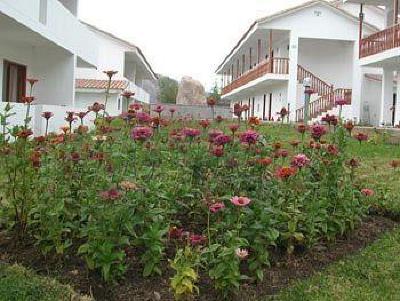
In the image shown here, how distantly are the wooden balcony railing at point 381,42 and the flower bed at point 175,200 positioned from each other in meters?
16.1

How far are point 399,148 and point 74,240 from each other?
31.2ft

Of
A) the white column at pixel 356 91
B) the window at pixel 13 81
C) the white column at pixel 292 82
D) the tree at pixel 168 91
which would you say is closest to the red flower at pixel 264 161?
the window at pixel 13 81

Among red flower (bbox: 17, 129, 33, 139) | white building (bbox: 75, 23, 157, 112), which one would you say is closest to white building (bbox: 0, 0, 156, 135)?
white building (bbox: 75, 23, 157, 112)

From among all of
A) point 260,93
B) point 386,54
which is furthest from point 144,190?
point 260,93

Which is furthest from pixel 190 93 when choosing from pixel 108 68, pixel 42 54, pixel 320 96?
pixel 42 54

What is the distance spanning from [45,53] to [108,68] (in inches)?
528

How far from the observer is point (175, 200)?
466 centimetres

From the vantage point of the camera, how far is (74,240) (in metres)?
4.30

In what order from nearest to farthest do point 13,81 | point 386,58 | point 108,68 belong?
point 13,81
point 386,58
point 108,68

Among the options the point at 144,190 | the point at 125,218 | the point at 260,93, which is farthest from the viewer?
the point at 260,93

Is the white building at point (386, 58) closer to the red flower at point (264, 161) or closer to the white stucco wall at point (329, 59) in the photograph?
the white stucco wall at point (329, 59)

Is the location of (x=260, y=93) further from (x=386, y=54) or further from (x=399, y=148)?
(x=399, y=148)

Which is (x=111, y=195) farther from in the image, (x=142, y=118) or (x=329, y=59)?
(x=329, y=59)

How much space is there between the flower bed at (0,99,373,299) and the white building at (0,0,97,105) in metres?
9.60
